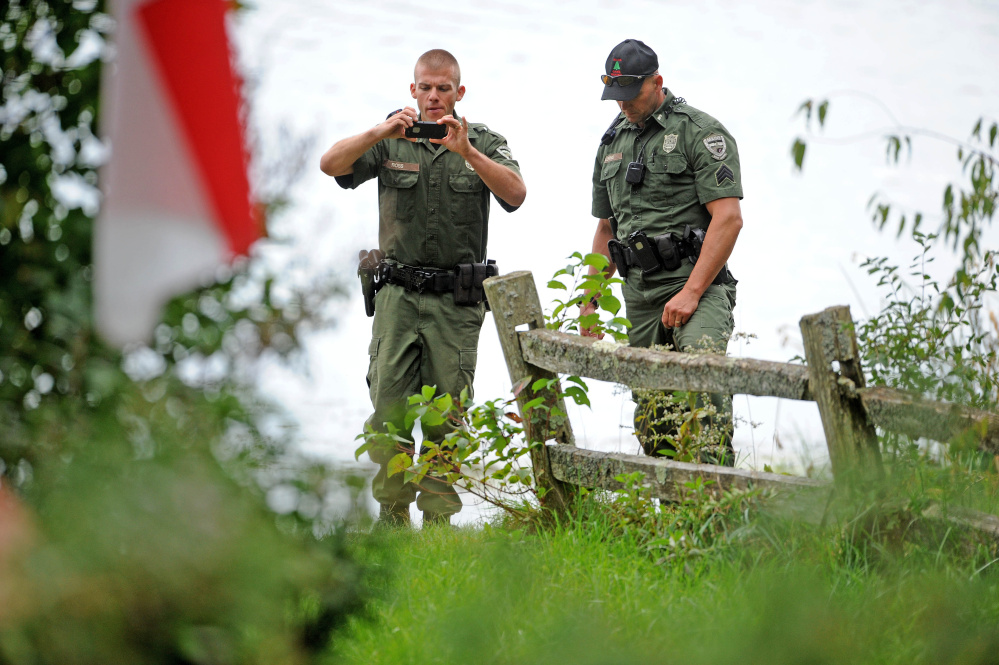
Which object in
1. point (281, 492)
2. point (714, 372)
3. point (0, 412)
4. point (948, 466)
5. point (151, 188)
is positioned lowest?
point (948, 466)

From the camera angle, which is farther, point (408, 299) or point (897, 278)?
point (408, 299)

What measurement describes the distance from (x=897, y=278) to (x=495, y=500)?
185 cm

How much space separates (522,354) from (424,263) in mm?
1250

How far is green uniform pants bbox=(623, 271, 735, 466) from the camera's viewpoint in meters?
3.30

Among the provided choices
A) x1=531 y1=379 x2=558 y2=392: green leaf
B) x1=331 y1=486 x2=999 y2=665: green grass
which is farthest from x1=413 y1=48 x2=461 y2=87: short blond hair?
x1=331 y1=486 x2=999 y2=665: green grass

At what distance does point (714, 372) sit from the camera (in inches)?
109

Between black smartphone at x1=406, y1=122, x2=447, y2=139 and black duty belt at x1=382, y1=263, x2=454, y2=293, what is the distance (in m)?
0.72

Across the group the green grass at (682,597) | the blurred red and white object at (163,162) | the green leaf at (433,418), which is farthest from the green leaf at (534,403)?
the blurred red and white object at (163,162)

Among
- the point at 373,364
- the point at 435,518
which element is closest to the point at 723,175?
the point at 373,364

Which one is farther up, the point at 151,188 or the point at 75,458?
the point at 151,188

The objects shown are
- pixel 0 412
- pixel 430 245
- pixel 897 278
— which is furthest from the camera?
pixel 430 245

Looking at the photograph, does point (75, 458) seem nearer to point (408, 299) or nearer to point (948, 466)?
point (948, 466)

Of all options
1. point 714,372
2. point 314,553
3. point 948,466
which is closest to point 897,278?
point 948,466

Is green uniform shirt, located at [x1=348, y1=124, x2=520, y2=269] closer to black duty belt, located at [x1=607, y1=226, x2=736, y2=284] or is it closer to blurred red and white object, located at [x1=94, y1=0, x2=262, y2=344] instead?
black duty belt, located at [x1=607, y1=226, x2=736, y2=284]
